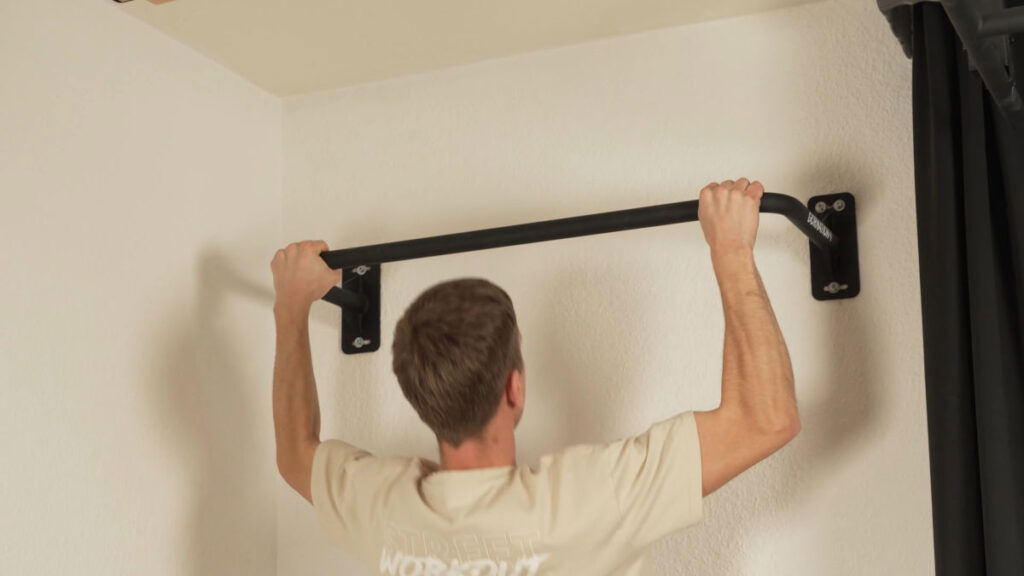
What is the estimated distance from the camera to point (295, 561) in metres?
1.80

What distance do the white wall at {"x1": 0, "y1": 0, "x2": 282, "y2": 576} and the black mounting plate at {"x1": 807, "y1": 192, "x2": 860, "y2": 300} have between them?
0.92m

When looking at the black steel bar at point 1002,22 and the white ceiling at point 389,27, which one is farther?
the white ceiling at point 389,27

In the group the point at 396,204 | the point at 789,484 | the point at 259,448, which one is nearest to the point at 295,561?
the point at 259,448

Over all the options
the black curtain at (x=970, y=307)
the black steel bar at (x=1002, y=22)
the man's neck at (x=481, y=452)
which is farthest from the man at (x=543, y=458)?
the black steel bar at (x=1002, y=22)

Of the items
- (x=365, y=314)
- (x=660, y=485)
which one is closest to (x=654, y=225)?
(x=660, y=485)

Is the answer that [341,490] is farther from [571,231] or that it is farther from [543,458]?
[571,231]

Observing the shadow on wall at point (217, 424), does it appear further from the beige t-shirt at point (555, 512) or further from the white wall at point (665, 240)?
the beige t-shirt at point (555, 512)

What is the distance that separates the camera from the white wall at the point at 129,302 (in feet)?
4.58

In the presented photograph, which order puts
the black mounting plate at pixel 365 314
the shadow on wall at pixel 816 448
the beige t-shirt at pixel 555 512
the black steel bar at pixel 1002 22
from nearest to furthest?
the black steel bar at pixel 1002 22 < the beige t-shirt at pixel 555 512 < the shadow on wall at pixel 816 448 < the black mounting plate at pixel 365 314

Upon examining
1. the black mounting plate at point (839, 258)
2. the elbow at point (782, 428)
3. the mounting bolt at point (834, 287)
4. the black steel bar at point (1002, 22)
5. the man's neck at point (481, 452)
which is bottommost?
the man's neck at point (481, 452)

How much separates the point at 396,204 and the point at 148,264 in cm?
44

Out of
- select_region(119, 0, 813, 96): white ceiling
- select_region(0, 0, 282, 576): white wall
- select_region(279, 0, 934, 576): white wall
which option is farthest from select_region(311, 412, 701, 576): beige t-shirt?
select_region(119, 0, 813, 96): white ceiling

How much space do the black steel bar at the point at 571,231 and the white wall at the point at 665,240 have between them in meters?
0.14

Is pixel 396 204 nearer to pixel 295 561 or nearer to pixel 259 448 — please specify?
pixel 259 448
